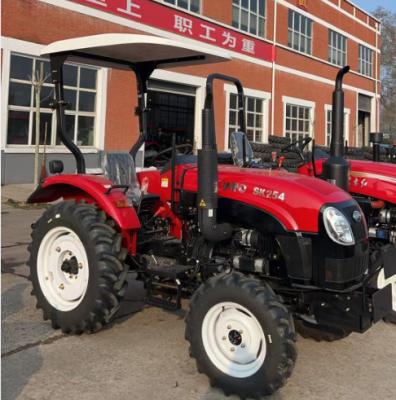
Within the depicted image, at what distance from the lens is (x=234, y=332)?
3.05m

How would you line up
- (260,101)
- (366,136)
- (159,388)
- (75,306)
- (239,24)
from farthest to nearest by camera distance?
(366,136) → (260,101) → (239,24) → (75,306) → (159,388)

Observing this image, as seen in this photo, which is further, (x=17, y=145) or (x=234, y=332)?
(x=17, y=145)

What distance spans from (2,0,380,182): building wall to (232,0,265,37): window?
369mm

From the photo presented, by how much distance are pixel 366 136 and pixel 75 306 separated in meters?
32.4

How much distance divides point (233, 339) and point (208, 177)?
98cm

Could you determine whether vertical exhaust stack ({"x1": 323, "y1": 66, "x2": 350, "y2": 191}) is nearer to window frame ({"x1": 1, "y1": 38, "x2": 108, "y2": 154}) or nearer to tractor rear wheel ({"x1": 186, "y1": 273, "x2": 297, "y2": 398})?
tractor rear wheel ({"x1": 186, "y1": 273, "x2": 297, "y2": 398})

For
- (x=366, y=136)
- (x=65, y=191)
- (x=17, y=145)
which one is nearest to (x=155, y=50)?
(x=65, y=191)

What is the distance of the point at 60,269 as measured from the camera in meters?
4.02

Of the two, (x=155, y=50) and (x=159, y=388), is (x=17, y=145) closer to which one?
(x=155, y=50)

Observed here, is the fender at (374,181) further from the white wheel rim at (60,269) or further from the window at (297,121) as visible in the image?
the window at (297,121)

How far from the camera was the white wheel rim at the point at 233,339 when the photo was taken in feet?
9.70

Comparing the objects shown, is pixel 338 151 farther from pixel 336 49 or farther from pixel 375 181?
pixel 336 49

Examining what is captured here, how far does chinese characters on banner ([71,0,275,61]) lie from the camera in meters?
14.9

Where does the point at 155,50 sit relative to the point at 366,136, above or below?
below
